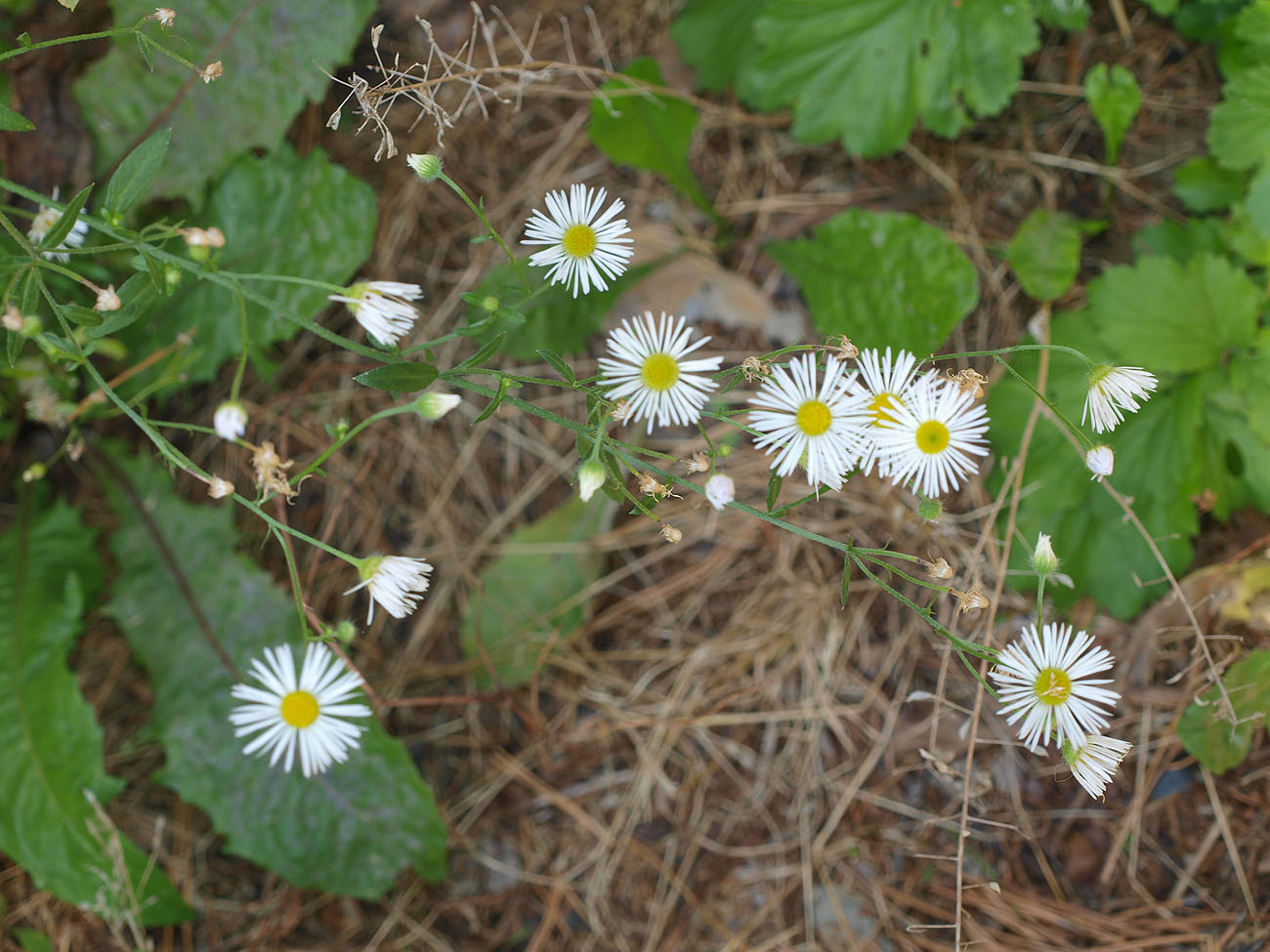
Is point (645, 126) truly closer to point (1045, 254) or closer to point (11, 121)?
point (1045, 254)

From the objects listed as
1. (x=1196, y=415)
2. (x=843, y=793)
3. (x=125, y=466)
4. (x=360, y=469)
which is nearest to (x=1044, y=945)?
(x=843, y=793)

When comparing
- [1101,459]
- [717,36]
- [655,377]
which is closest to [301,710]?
[655,377]

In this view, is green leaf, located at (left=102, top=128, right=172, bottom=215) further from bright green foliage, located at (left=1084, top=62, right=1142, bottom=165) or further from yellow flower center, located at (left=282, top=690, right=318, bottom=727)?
bright green foliage, located at (left=1084, top=62, right=1142, bottom=165)

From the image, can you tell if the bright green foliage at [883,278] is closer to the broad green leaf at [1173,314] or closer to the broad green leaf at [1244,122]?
the broad green leaf at [1173,314]

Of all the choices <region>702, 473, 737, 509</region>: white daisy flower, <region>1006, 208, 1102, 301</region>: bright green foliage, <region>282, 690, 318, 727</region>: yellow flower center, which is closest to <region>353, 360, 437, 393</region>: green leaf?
<region>702, 473, 737, 509</region>: white daisy flower

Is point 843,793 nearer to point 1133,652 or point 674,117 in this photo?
point 1133,652
